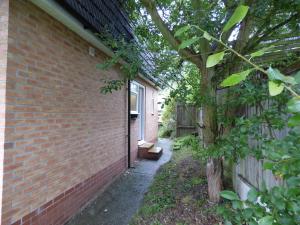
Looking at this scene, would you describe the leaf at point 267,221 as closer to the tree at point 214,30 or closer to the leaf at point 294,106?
the leaf at point 294,106

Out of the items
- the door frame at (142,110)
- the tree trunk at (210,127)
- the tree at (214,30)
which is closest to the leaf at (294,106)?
the tree at (214,30)

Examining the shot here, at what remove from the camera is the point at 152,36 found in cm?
466

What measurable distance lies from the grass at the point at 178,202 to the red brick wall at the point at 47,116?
1.24 meters

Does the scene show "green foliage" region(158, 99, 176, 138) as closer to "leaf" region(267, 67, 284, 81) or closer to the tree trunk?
the tree trunk

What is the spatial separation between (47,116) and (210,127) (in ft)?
8.26

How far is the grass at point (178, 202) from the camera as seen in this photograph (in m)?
3.52

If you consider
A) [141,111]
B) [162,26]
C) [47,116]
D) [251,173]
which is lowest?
[251,173]

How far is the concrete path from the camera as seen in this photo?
3781 mm

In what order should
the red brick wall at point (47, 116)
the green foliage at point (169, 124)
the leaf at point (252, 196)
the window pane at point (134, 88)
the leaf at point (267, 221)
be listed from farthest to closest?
the green foliage at point (169, 124) < the window pane at point (134, 88) < the red brick wall at point (47, 116) < the leaf at point (252, 196) < the leaf at point (267, 221)

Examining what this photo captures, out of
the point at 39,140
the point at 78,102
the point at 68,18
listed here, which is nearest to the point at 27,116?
the point at 39,140

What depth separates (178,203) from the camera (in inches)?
159

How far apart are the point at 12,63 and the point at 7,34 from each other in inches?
12.6

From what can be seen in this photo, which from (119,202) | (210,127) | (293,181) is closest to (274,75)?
(293,181)

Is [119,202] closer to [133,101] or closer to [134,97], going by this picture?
[133,101]
